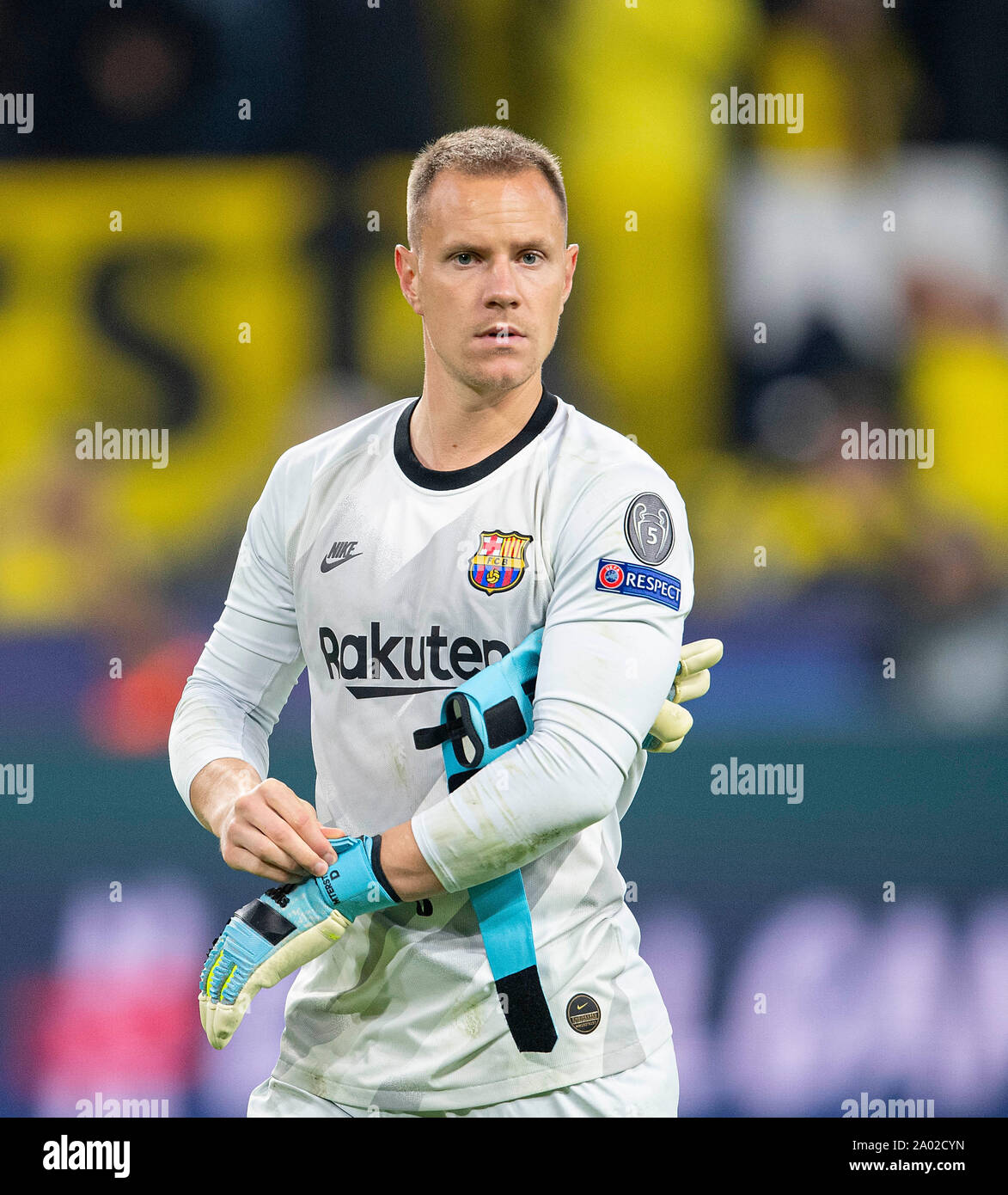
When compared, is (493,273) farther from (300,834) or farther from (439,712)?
(300,834)

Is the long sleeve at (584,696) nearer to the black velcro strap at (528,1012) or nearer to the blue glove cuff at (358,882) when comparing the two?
Result: the blue glove cuff at (358,882)

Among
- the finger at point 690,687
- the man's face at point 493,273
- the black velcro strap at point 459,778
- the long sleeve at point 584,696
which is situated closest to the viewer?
the long sleeve at point 584,696

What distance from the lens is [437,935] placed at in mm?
1902

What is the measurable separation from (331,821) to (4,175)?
270 cm

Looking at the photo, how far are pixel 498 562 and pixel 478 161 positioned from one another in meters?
0.57

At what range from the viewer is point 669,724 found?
1.95m

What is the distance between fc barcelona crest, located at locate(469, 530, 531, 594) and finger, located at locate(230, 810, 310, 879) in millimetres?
415

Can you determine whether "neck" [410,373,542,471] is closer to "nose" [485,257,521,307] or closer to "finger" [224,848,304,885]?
"nose" [485,257,521,307]

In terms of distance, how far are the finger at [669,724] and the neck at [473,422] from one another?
439 mm

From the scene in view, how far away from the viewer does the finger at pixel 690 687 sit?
2.04 metres

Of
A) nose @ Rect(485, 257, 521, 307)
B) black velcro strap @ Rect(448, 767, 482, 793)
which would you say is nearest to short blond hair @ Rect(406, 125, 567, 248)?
nose @ Rect(485, 257, 521, 307)

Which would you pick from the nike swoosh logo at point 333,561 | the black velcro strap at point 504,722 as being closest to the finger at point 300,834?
the black velcro strap at point 504,722

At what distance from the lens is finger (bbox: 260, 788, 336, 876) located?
1.73 m

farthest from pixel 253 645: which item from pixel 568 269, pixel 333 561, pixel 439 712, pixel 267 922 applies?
pixel 568 269
